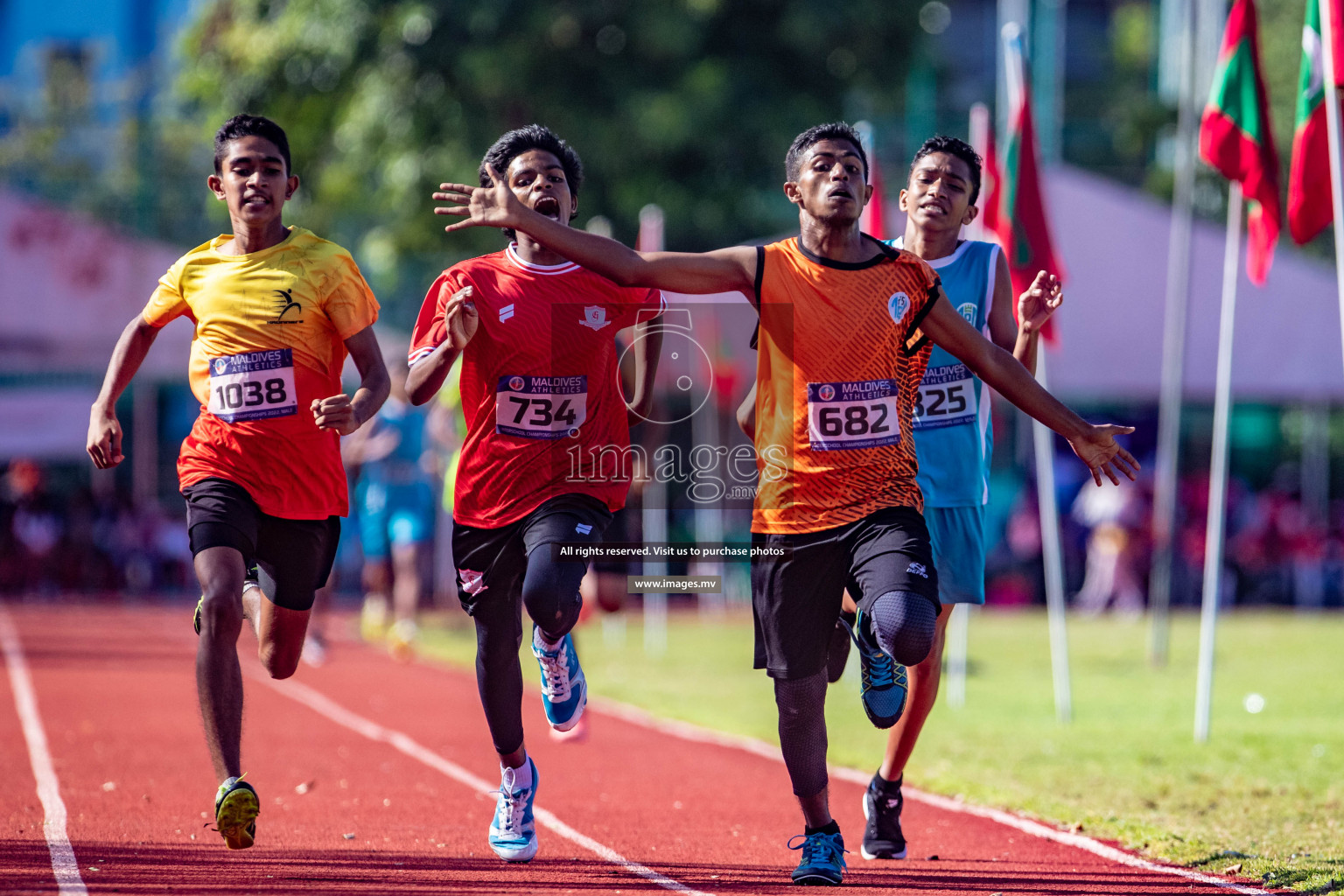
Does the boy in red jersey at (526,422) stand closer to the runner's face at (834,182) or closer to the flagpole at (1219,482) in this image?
the runner's face at (834,182)

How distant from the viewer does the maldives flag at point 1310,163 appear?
346 inches

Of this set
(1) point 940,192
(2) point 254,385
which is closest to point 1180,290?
(1) point 940,192

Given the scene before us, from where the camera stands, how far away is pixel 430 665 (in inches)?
590

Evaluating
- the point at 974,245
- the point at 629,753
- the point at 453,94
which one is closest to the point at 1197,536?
the point at 453,94

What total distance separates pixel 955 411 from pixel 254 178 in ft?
8.77

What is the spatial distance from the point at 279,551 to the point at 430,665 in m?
9.04

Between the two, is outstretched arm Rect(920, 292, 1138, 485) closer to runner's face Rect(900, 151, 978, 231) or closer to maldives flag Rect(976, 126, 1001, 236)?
runner's face Rect(900, 151, 978, 231)

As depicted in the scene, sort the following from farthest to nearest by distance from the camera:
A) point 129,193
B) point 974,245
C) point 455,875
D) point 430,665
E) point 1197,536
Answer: point 129,193, point 1197,536, point 430,665, point 974,245, point 455,875

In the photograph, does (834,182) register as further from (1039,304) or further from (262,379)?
(262,379)

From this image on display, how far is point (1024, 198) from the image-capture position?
432 inches

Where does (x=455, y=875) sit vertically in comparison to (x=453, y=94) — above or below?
below

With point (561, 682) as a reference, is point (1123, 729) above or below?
below

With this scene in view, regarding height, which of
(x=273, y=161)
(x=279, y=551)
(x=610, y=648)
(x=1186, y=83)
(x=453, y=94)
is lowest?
(x=610, y=648)

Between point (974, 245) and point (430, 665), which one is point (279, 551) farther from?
point (430, 665)
